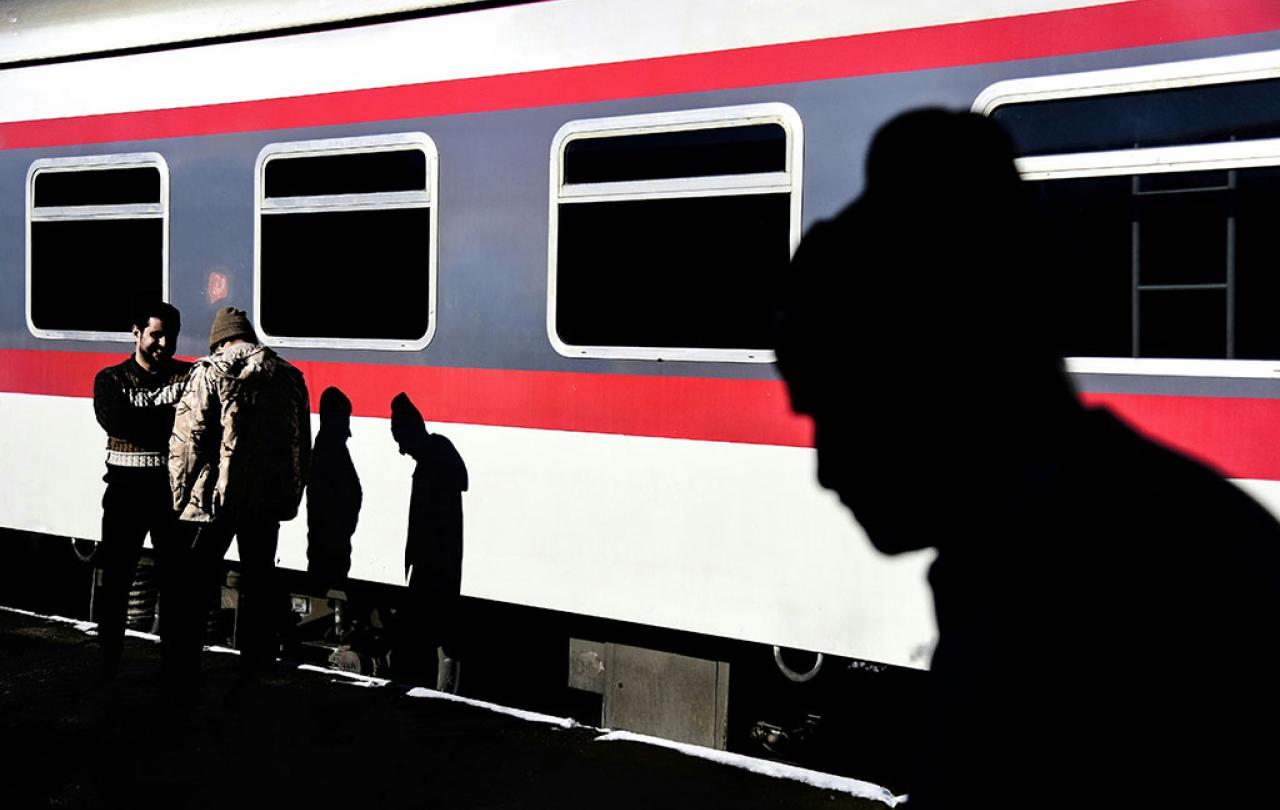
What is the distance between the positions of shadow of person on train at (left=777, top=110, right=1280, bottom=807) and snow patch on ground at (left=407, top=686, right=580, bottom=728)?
15.9 feet

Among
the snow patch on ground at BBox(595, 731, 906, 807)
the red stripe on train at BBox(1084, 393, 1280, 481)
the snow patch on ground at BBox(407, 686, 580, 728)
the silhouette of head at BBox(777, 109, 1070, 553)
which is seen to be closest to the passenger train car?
the red stripe on train at BBox(1084, 393, 1280, 481)

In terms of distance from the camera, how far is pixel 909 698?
5727 millimetres

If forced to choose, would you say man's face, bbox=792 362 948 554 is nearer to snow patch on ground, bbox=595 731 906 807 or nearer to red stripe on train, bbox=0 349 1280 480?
red stripe on train, bbox=0 349 1280 480

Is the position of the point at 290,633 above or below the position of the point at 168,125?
below

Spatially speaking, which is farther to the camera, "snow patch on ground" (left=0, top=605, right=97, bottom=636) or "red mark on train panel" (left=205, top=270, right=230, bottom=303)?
"snow patch on ground" (left=0, top=605, right=97, bottom=636)

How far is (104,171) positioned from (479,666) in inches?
135

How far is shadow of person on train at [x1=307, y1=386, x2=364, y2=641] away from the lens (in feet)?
21.2

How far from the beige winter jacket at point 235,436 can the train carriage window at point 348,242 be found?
50 cm

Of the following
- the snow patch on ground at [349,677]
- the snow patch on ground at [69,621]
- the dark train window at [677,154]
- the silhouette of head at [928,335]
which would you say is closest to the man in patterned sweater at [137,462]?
the snow patch on ground at [349,677]

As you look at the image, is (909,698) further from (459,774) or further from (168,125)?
(168,125)

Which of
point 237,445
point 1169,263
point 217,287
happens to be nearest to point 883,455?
point 1169,263

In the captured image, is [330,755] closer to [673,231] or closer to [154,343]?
[154,343]

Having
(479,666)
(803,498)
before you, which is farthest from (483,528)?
(803,498)

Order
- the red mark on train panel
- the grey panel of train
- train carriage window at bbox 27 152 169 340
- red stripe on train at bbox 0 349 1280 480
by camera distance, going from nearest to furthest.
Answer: red stripe on train at bbox 0 349 1280 480
the grey panel of train
the red mark on train panel
train carriage window at bbox 27 152 169 340
